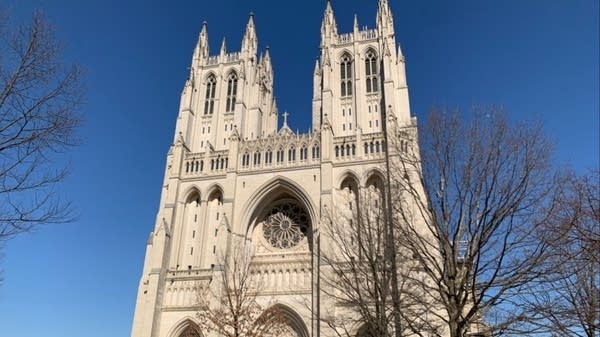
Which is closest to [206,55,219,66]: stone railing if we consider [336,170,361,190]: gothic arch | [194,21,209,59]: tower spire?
[194,21,209,59]: tower spire

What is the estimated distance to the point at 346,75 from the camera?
123 feet

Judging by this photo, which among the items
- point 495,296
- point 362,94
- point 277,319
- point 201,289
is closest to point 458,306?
point 495,296

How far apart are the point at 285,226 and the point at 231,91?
15.0 metres

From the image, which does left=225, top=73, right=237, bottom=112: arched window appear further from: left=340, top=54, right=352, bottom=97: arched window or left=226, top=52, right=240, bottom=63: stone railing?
left=340, top=54, right=352, bottom=97: arched window

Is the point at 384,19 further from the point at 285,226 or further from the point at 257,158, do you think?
the point at 285,226

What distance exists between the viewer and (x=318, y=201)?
3041 centimetres

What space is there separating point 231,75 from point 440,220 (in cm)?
3280

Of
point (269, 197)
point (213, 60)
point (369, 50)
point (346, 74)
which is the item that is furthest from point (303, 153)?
point (213, 60)

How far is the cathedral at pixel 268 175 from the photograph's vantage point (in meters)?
29.2

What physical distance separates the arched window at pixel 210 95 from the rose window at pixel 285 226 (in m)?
12.3

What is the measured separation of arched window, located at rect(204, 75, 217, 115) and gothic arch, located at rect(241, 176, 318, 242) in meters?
11.4

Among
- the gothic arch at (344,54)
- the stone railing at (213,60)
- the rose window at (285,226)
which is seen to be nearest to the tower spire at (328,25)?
the gothic arch at (344,54)

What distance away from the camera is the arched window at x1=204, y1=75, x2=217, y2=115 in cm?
3973

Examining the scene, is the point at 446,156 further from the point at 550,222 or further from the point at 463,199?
the point at 550,222
